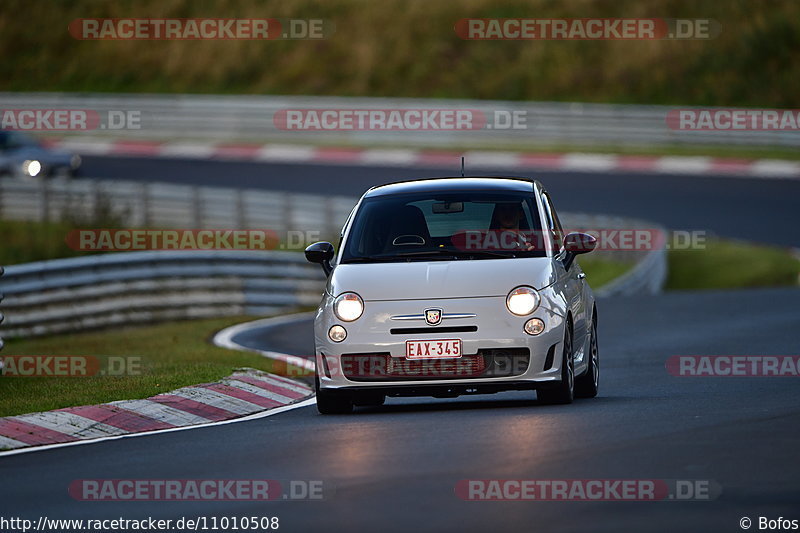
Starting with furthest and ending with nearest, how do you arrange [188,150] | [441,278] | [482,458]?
[188,150] < [441,278] < [482,458]

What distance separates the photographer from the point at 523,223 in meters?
12.5

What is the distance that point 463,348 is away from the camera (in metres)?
11.5

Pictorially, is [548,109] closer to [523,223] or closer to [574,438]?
[523,223]

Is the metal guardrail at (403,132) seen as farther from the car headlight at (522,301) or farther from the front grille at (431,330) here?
the front grille at (431,330)

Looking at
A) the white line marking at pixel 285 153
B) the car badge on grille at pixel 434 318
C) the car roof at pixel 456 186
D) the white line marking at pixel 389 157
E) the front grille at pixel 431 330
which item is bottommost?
the front grille at pixel 431 330

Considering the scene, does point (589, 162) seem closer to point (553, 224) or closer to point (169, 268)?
point (169, 268)

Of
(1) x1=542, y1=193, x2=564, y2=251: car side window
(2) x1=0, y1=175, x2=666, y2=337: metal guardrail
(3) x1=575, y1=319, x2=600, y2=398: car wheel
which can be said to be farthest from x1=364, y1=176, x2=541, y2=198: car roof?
(2) x1=0, y1=175, x2=666, y2=337: metal guardrail

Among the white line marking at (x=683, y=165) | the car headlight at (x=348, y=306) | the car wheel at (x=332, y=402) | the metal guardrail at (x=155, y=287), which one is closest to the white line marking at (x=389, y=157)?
the white line marking at (x=683, y=165)

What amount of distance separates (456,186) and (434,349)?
5.34ft

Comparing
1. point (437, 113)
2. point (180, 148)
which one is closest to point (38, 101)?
point (180, 148)

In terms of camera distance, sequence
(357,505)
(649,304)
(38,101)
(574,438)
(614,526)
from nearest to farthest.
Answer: (614,526)
(357,505)
(574,438)
(649,304)
(38,101)

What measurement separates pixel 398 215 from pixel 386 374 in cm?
141

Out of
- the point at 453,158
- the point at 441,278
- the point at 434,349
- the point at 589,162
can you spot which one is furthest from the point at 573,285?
the point at 589,162

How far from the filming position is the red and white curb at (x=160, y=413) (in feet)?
37.2
